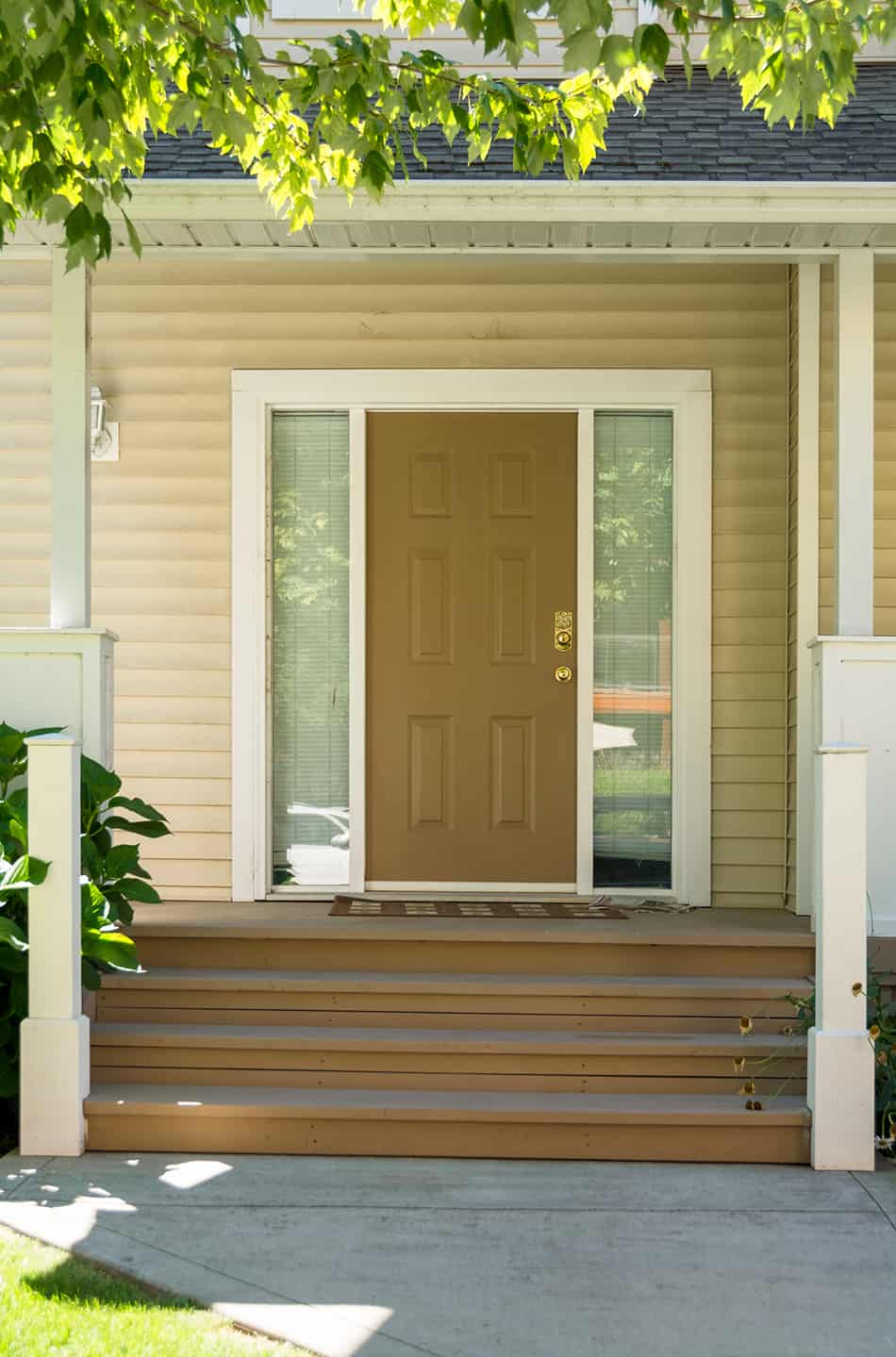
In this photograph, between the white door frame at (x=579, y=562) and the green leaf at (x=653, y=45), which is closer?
the green leaf at (x=653, y=45)

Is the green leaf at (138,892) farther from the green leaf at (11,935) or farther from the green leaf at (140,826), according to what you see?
the green leaf at (11,935)

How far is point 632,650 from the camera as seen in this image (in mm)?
6059

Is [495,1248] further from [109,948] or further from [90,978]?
[90,978]

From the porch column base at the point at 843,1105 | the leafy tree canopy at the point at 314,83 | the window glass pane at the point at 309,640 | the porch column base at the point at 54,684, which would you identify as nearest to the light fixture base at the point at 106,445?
the window glass pane at the point at 309,640

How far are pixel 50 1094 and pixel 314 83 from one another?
283cm

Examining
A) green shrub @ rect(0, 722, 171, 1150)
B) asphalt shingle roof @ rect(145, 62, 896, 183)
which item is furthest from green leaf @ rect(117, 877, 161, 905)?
asphalt shingle roof @ rect(145, 62, 896, 183)

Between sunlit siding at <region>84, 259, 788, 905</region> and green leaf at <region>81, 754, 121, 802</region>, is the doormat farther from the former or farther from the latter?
green leaf at <region>81, 754, 121, 802</region>

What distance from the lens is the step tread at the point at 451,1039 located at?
451 cm

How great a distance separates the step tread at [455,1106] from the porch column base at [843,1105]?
0.08 m

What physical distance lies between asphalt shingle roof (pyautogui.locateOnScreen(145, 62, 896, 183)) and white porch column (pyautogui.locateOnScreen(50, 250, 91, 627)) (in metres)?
0.52

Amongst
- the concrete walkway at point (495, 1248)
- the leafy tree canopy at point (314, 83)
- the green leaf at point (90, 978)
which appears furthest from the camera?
the green leaf at point (90, 978)

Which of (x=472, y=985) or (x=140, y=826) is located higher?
(x=140, y=826)

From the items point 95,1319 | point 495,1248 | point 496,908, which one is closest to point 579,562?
point 496,908

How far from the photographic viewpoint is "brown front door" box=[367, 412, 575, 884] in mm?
6020
